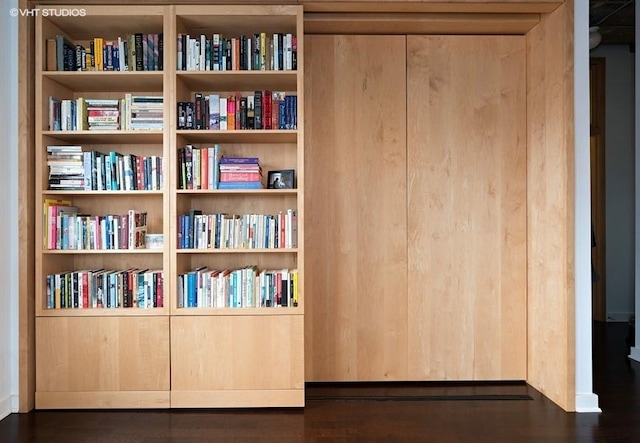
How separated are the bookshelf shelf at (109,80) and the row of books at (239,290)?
1269 millimetres

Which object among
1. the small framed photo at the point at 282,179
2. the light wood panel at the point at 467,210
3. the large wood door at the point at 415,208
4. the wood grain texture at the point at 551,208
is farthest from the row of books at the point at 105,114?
the wood grain texture at the point at 551,208

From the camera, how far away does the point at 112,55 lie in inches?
129

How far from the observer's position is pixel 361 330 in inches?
146

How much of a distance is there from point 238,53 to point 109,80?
850 mm

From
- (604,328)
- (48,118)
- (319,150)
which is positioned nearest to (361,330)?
(319,150)

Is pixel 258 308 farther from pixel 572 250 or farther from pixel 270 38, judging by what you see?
pixel 572 250

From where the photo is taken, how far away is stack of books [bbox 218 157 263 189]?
3277 millimetres

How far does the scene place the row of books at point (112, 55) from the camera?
3.25 m

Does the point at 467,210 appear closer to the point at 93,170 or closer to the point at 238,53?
the point at 238,53

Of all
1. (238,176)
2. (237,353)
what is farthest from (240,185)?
(237,353)

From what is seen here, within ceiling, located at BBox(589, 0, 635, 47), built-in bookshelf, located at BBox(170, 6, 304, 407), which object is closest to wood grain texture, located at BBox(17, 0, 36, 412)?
built-in bookshelf, located at BBox(170, 6, 304, 407)

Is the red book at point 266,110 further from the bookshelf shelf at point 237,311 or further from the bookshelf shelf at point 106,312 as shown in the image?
the bookshelf shelf at point 106,312

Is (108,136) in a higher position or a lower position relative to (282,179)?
higher

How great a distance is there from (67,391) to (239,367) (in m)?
1.07
